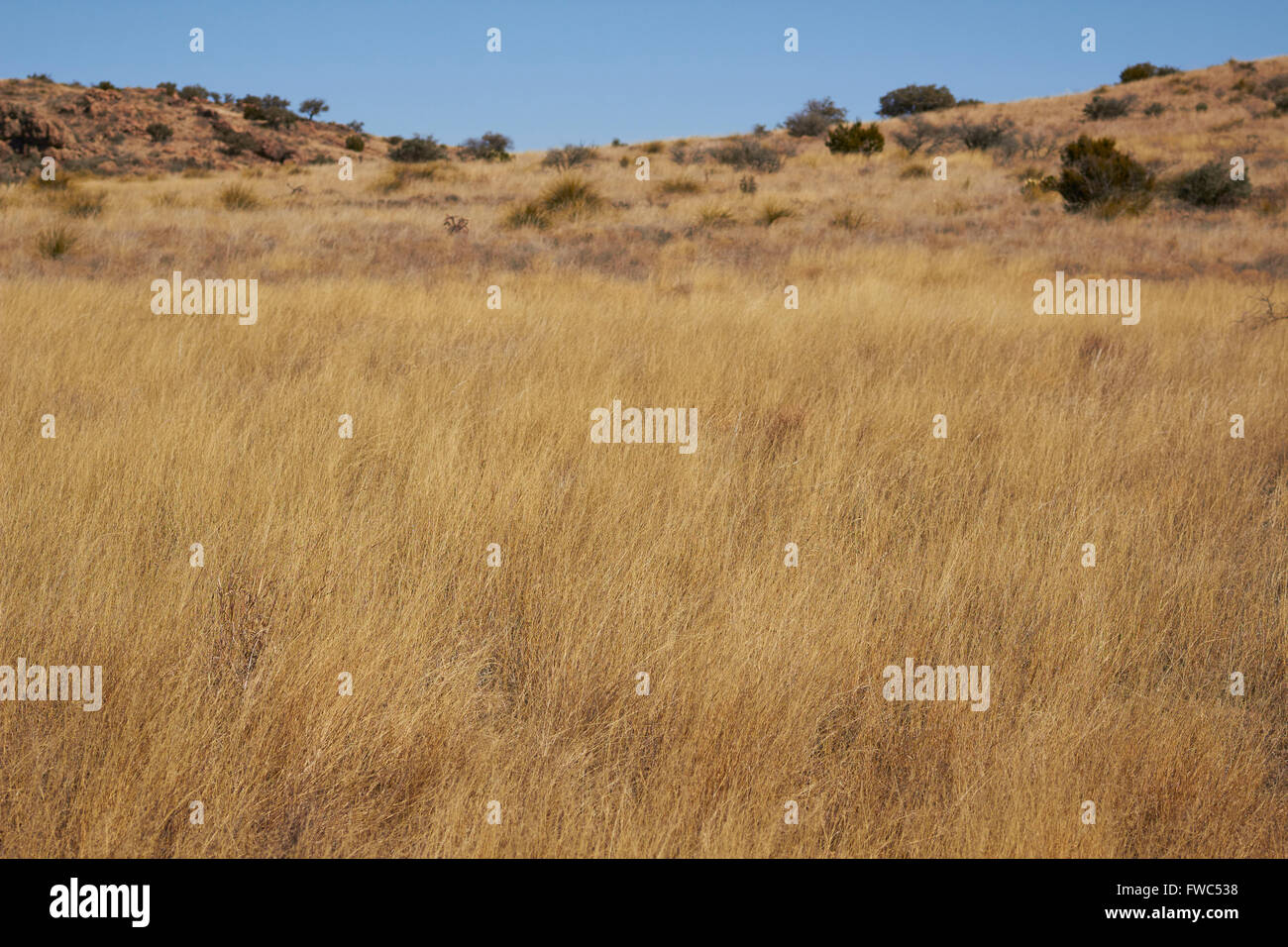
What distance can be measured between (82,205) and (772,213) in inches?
491

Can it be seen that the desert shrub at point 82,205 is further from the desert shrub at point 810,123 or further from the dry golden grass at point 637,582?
the desert shrub at point 810,123

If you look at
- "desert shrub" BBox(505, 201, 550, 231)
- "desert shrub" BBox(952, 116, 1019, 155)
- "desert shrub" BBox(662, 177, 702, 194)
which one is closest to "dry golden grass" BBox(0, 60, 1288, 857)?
"desert shrub" BBox(505, 201, 550, 231)

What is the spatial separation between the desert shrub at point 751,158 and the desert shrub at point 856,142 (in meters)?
2.22

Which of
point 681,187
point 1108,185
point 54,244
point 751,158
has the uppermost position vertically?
point 751,158

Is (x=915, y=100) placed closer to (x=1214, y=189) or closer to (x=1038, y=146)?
(x=1038, y=146)

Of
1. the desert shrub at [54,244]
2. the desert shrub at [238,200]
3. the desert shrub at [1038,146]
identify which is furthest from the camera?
the desert shrub at [1038,146]

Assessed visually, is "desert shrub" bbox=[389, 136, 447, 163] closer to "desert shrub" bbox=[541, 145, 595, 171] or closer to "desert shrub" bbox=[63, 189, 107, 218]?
"desert shrub" bbox=[541, 145, 595, 171]

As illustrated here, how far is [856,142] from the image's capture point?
2467 centimetres

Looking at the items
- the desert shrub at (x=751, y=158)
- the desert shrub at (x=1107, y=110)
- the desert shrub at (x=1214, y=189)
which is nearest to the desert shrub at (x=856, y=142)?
the desert shrub at (x=751, y=158)

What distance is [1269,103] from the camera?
27.1 metres

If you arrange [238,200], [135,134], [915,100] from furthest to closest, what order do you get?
[915,100] < [135,134] < [238,200]

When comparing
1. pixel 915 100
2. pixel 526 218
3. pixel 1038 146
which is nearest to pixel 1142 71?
pixel 915 100

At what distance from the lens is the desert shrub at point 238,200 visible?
15656 millimetres
